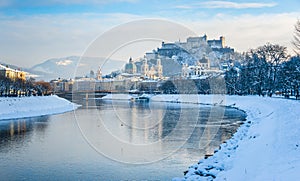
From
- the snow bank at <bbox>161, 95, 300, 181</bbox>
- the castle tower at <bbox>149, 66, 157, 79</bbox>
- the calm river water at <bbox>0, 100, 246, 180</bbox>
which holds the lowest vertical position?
the calm river water at <bbox>0, 100, 246, 180</bbox>

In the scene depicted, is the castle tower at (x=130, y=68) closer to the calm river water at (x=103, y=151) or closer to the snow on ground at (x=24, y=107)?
the snow on ground at (x=24, y=107)

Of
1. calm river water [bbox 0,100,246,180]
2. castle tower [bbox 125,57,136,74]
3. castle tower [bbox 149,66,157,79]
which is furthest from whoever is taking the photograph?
castle tower [bbox 125,57,136,74]

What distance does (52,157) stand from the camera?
50.8ft

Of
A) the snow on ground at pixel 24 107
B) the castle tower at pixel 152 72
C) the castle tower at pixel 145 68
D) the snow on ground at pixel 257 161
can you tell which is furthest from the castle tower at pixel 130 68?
the snow on ground at pixel 257 161

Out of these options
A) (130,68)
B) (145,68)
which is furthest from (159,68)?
(130,68)

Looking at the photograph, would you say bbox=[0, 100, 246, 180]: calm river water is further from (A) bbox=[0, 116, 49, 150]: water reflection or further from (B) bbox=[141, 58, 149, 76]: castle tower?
(B) bbox=[141, 58, 149, 76]: castle tower

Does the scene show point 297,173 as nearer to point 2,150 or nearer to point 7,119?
point 2,150

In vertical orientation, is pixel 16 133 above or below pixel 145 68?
below

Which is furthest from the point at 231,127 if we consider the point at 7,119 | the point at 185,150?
the point at 7,119

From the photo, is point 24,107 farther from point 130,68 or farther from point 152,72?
point 130,68

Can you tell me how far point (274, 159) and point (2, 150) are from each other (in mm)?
12156

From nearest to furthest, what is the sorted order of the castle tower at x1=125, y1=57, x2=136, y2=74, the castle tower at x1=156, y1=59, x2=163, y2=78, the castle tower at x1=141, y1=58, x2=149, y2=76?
the castle tower at x1=156, y1=59, x2=163, y2=78
the castle tower at x1=141, y1=58, x2=149, y2=76
the castle tower at x1=125, y1=57, x2=136, y2=74

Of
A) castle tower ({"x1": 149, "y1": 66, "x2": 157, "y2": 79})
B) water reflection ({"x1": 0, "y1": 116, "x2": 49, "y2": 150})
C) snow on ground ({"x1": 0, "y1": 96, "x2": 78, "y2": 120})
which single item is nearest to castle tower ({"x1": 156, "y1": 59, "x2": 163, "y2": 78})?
castle tower ({"x1": 149, "y1": 66, "x2": 157, "y2": 79})

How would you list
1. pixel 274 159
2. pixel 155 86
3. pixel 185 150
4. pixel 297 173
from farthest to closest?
pixel 155 86, pixel 185 150, pixel 274 159, pixel 297 173
